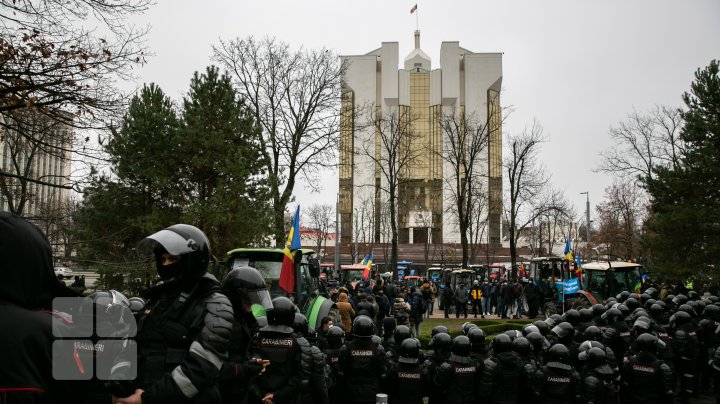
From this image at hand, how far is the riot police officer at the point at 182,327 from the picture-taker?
2906mm

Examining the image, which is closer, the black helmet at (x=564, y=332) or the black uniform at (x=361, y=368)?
the black uniform at (x=361, y=368)

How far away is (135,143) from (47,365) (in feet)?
60.4

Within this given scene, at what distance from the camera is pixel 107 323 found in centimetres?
332

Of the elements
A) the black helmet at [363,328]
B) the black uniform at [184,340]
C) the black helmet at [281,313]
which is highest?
the black uniform at [184,340]

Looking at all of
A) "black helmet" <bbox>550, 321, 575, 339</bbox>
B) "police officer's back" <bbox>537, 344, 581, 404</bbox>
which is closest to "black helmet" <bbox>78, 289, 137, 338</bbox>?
"police officer's back" <bbox>537, 344, 581, 404</bbox>

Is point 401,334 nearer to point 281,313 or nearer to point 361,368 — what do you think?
point 361,368

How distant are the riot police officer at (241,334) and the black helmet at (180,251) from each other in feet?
2.19

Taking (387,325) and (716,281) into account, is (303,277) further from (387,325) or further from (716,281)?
(716,281)

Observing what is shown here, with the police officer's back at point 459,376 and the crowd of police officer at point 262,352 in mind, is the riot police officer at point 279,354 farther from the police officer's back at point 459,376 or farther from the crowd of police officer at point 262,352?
the police officer's back at point 459,376

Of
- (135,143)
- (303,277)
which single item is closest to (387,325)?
(303,277)

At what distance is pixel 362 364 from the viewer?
298 inches

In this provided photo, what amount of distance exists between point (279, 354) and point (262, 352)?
196 millimetres

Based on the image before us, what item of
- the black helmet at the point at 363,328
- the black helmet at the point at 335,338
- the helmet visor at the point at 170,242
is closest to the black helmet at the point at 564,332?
the black helmet at the point at 363,328

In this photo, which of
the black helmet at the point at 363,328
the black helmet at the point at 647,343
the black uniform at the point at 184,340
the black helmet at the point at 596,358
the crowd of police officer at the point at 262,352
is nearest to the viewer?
the crowd of police officer at the point at 262,352
